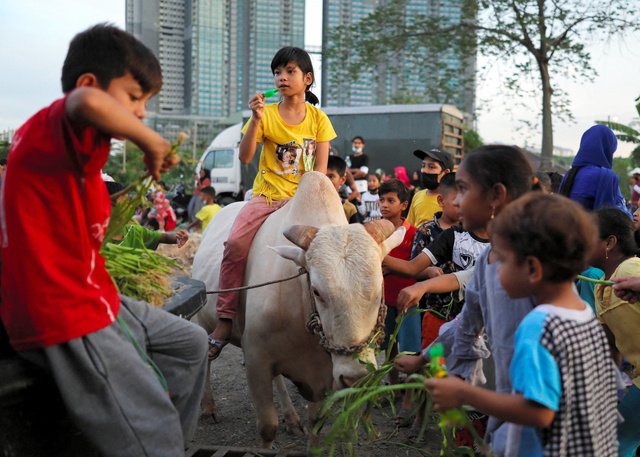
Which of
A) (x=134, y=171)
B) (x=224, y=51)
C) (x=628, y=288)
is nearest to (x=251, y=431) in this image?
(x=628, y=288)

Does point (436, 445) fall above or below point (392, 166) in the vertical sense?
below

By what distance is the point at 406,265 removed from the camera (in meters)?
3.89

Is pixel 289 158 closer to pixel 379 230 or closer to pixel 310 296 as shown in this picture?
pixel 379 230

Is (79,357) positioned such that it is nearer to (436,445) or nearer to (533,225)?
(533,225)

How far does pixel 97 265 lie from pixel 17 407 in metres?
0.53

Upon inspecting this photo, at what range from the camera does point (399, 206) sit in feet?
18.3

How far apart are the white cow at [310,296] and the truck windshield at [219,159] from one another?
16653 millimetres

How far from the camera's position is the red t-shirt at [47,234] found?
1.86m

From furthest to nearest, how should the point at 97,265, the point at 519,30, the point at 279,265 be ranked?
the point at 519,30, the point at 279,265, the point at 97,265

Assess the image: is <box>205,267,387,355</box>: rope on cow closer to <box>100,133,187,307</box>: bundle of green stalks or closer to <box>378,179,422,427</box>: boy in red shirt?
<box>100,133,187,307</box>: bundle of green stalks

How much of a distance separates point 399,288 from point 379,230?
1.73 m

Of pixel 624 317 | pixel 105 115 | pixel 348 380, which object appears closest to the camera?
pixel 105 115

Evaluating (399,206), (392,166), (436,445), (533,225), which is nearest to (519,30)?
(392,166)

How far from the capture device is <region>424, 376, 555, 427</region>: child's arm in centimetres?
178
